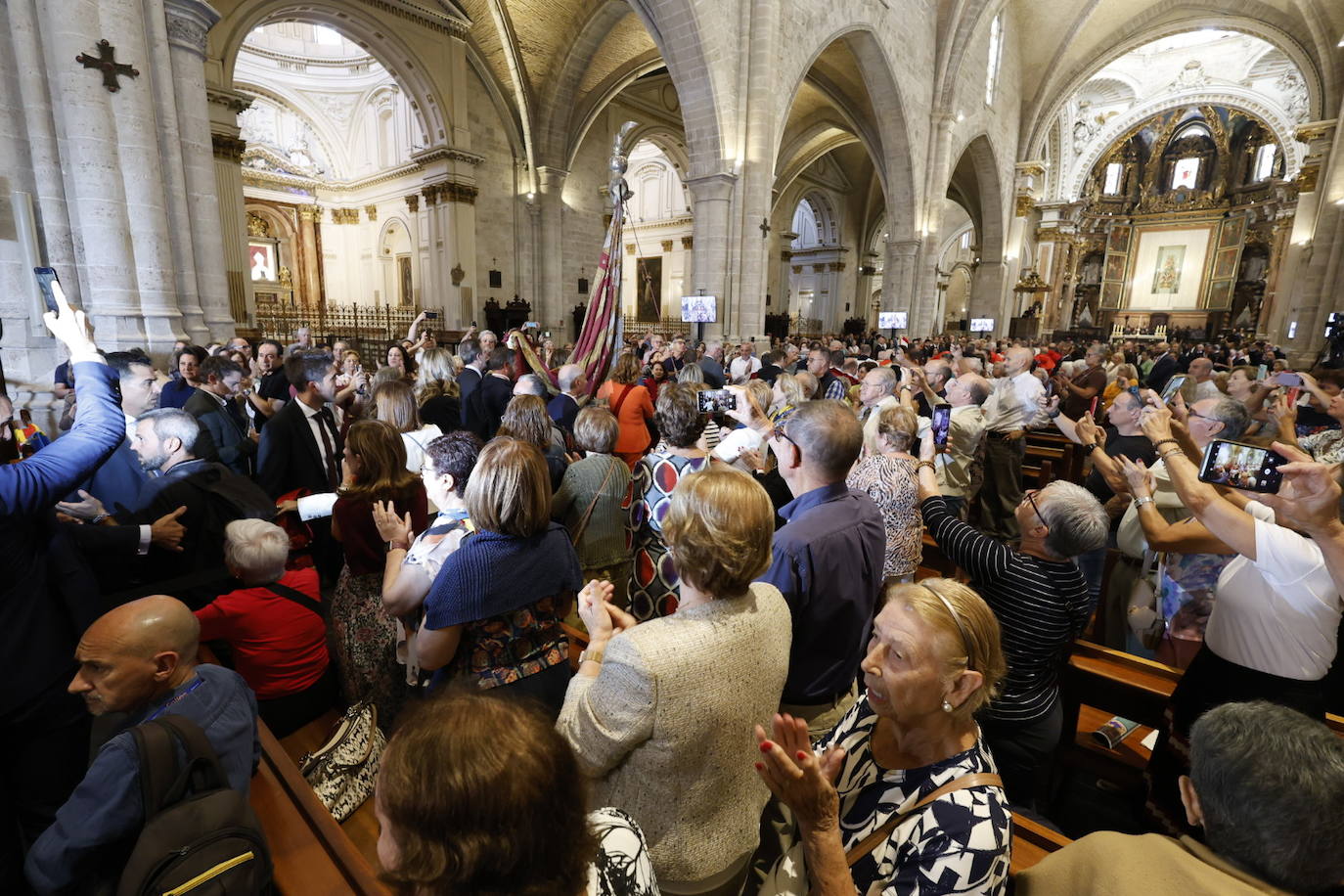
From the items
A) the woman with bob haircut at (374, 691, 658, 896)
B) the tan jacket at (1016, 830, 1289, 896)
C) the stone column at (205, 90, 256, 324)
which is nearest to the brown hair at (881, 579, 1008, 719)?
the tan jacket at (1016, 830, 1289, 896)

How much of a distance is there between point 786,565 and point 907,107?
60.4ft

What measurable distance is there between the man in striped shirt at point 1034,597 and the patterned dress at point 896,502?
70 centimetres

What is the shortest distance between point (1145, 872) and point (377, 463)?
2.50 m

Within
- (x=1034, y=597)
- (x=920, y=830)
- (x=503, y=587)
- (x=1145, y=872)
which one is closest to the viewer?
(x=1145, y=872)

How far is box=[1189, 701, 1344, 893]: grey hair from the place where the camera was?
0.90 metres

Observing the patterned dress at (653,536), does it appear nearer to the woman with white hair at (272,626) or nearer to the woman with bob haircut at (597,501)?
the woman with bob haircut at (597,501)

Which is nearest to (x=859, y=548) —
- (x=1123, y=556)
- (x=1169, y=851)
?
(x=1169, y=851)

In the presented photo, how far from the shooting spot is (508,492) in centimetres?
178

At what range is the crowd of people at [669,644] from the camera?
3.07 ft

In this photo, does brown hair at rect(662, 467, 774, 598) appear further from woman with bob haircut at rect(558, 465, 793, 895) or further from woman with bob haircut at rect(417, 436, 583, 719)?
woman with bob haircut at rect(417, 436, 583, 719)

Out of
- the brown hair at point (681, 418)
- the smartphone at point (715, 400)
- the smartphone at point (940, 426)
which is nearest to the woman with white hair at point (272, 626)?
the brown hair at point (681, 418)

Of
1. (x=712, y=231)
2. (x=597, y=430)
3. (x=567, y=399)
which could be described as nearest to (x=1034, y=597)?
(x=597, y=430)

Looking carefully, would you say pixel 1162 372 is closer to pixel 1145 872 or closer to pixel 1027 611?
pixel 1027 611

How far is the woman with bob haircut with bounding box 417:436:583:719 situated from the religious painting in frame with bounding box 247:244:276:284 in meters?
23.1
